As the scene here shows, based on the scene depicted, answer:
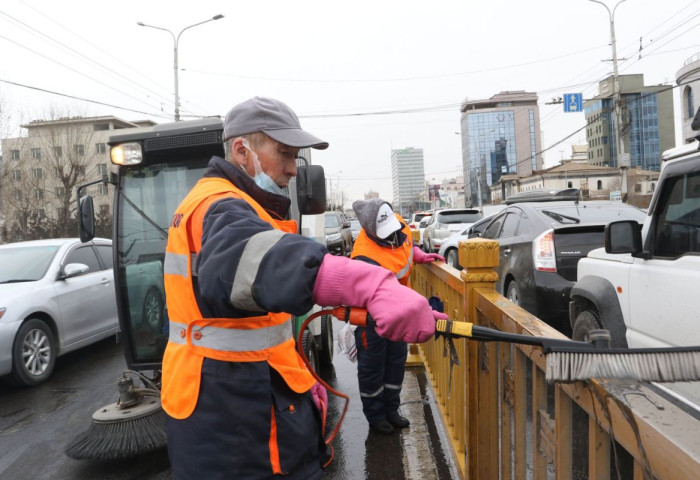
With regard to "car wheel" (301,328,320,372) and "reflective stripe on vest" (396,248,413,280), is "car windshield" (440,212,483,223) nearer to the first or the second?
"car wheel" (301,328,320,372)

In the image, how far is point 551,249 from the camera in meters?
5.84

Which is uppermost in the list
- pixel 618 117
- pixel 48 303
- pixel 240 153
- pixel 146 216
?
pixel 618 117

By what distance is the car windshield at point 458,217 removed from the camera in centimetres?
1823

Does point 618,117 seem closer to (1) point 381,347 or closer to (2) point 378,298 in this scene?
(1) point 381,347

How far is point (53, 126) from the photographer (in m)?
31.6

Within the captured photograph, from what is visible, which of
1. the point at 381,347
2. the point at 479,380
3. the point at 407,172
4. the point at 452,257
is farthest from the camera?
the point at 407,172

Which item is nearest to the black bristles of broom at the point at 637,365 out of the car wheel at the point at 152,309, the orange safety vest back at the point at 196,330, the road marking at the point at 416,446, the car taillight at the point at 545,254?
the orange safety vest back at the point at 196,330

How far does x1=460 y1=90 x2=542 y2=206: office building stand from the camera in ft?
301

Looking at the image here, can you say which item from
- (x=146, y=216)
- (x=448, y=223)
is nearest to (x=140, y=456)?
(x=146, y=216)

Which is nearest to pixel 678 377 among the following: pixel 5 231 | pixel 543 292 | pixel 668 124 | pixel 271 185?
pixel 271 185

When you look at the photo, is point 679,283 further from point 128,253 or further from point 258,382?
point 128,253

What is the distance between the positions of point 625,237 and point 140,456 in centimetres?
372

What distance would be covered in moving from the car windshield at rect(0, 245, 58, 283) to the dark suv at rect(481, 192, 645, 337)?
5464mm

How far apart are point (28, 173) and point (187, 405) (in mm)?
35810
